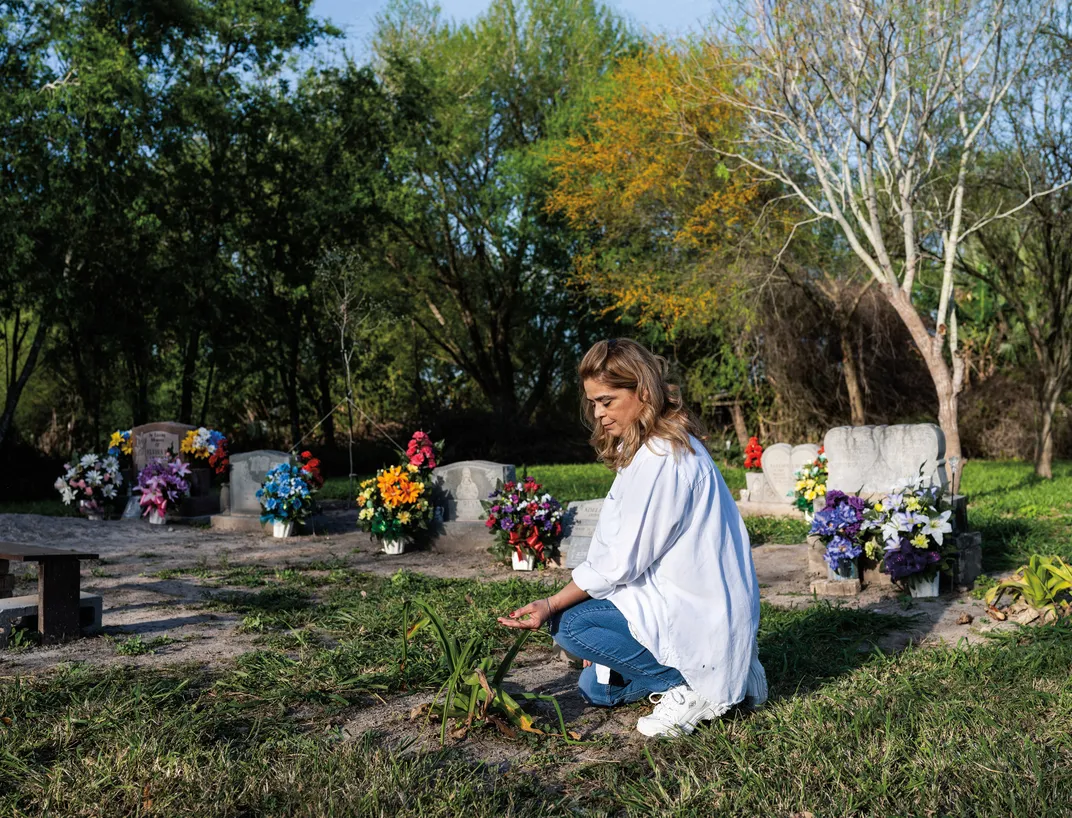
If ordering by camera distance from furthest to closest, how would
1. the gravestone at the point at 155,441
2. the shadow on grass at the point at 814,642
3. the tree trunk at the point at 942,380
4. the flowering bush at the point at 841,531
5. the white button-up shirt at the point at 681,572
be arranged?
the tree trunk at the point at 942,380 → the gravestone at the point at 155,441 → the flowering bush at the point at 841,531 → the shadow on grass at the point at 814,642 → the white button-up shirt at the point at 681,572

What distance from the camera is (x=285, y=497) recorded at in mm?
10336

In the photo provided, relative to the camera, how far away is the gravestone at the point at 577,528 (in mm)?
7219

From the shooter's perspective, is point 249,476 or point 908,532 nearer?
point 908,532

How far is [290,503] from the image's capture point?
34.1 feet

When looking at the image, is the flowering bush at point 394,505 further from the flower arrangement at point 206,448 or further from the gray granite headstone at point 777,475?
the gray granite headstone at point 777,475

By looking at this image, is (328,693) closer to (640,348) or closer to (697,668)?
(697,668)

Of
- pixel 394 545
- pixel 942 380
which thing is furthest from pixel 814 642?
pixel 942 380

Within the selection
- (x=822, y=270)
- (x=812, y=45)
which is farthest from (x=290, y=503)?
(x=822, y=270)

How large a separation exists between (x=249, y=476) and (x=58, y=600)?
6182 mm

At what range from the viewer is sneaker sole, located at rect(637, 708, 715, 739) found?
353 cm

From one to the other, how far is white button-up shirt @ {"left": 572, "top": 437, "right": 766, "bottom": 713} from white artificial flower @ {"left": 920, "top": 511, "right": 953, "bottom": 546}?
317 cm

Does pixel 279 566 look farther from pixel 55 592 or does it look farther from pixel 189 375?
pixel 189 375

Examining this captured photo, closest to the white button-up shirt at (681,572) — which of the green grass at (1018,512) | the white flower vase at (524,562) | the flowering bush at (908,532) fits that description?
the flowering bush at (908,532)

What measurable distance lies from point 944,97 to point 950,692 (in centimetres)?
1109
